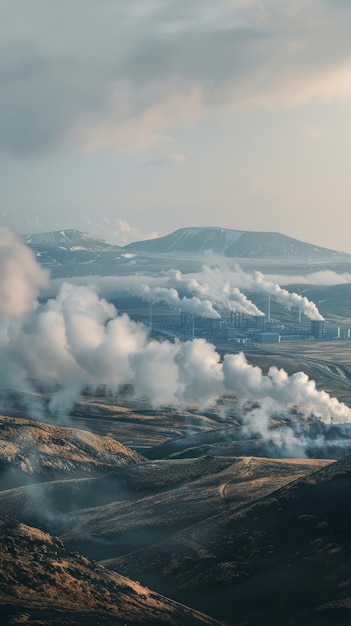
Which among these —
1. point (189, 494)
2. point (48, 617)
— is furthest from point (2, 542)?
point (189, 494)

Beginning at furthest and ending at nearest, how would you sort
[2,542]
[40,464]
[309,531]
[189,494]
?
[40,464] < [189,494] < [309,531] < [2,542]

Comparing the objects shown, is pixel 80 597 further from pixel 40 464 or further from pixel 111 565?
pixel 40 464

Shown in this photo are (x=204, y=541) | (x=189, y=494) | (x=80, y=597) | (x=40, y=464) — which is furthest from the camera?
(x=40, y=464)

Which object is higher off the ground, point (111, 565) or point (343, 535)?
point (343, 535)

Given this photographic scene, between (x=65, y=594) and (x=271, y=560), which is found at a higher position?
(x=271, y=560)

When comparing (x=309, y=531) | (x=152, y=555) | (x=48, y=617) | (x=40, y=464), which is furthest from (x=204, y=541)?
(x=40, y=464)

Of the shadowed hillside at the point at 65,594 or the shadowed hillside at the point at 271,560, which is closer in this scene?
the shadowed hillside at the point at 65,594

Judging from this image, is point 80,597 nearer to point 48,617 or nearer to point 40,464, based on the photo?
point 48,617

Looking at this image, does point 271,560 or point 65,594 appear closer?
point 65,594

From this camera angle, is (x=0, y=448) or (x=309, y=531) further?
(x=0, y=448)

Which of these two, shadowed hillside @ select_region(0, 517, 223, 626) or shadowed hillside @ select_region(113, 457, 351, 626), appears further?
shadowed hillside @ select_region(113, 457, 351, 626)
